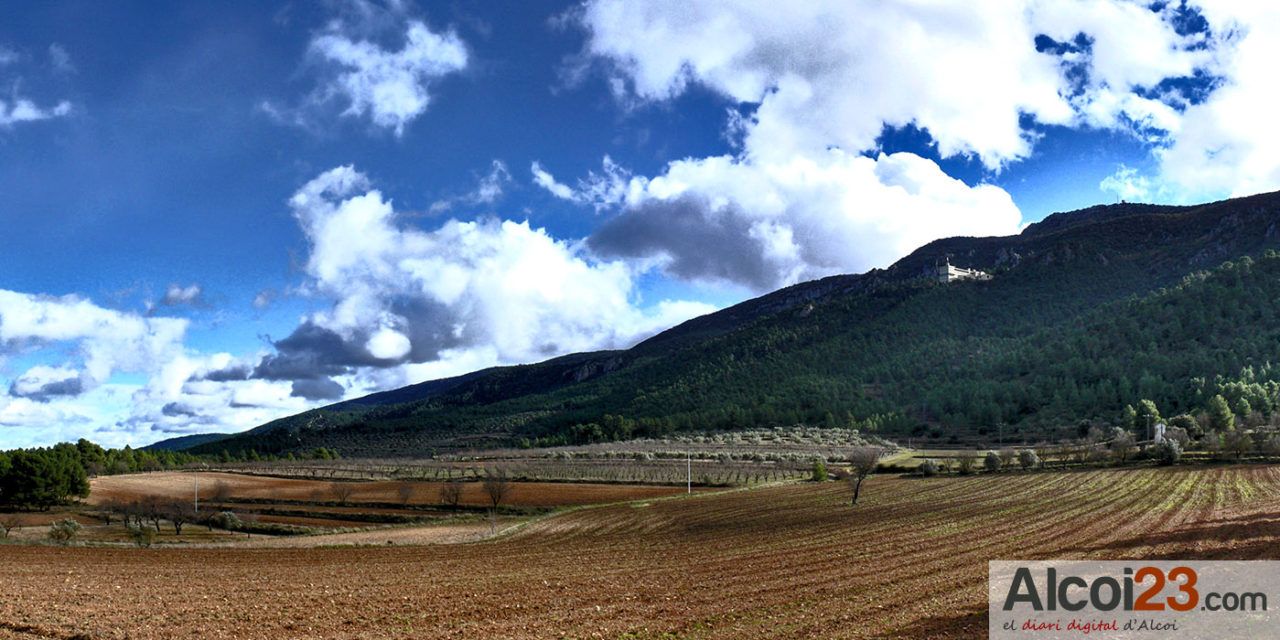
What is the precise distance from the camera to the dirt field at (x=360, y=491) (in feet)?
301

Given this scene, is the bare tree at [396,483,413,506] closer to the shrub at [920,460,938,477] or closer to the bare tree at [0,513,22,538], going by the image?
the bare tree at [0,513,22,538]

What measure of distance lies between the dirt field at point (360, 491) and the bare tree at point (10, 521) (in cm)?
1330

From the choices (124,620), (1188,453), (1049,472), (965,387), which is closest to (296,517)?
(124,620)

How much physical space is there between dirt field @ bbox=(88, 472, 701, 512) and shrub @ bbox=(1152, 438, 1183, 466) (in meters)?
57.8

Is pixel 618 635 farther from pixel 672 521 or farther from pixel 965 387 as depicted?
pixel 965 387

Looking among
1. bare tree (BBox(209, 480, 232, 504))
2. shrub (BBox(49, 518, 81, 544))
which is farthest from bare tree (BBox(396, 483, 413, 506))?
shrub (BBox(49, 518, 81, 544))

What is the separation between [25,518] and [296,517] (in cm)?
3297

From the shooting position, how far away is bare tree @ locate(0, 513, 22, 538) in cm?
7324

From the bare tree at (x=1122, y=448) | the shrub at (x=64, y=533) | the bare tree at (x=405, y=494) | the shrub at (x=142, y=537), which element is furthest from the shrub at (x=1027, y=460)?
the shrub at (x=64, y=533)

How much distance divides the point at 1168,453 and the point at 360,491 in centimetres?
9923

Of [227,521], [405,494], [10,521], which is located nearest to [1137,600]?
[227,521]

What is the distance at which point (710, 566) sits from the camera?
126ft

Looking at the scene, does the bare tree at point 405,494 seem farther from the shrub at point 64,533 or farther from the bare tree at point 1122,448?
the bare tree at point 1122,448

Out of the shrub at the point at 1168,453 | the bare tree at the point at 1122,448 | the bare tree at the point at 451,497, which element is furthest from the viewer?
the bare tree at the point at 1122,448
